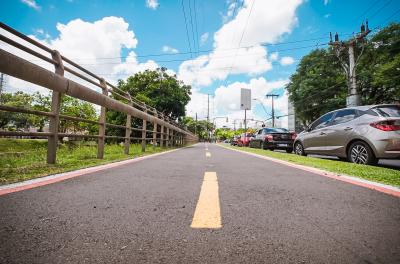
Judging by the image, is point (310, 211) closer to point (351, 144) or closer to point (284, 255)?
point (284, 255)

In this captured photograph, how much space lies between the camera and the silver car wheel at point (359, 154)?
6.29m

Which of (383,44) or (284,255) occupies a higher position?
(383,44)

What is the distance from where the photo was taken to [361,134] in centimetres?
623

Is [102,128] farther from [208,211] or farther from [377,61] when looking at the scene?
[377,61]

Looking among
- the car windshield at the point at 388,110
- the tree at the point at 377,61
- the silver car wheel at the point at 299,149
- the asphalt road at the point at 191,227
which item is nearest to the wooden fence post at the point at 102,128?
the asphalt road at the point at 191,227

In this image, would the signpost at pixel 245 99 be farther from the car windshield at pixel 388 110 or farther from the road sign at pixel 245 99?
the car windshield at pixel 388 110

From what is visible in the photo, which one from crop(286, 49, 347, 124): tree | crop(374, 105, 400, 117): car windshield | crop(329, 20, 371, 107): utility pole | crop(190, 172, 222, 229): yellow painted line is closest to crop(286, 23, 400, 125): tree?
crop(286, 49, 347, 124): tree

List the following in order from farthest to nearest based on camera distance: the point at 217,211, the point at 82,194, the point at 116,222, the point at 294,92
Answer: the point at 294,92 → the point at 82,194 → the point at 217,211 → the point at 116,222

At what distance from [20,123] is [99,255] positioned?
61.7 ft

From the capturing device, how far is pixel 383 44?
31.7m

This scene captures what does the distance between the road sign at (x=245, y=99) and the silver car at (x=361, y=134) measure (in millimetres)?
35165

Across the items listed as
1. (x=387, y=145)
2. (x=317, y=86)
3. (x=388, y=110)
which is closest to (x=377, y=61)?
(x=317, y=86)

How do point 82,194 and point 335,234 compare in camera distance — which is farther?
point 82,194

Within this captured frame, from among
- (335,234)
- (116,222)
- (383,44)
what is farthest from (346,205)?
(383,44)
